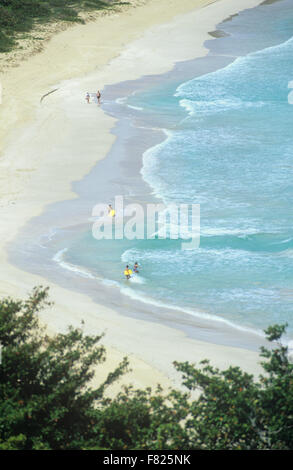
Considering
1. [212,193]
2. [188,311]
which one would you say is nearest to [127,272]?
[188,311]

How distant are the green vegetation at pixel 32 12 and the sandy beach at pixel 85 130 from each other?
3702 millimetres

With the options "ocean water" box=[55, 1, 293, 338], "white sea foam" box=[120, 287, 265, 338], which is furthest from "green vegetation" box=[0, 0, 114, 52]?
"white sea foam" box=[120, 287, 265, 338]

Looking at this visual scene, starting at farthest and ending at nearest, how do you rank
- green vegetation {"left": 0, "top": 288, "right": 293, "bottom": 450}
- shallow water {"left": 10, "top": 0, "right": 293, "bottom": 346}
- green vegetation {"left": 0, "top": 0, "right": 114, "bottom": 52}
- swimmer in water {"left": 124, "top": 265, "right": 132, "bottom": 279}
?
1. green vegetation {"left": 0, "top": 0, "right": 114, "bottom": 52}
2. swimmer in water {"left": 124, "top": 265, "right": 132, "bottom": 279}
3. shallow water {"left": 10, "top": 0, "right": 293, "bottom": 346}
4. green vegetation {"left": 0, "top": 288, "right": 293, "bottom": 450}

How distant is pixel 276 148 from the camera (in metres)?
40.9

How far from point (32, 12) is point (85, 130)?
34304mm

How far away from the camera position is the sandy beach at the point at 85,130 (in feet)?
67.6

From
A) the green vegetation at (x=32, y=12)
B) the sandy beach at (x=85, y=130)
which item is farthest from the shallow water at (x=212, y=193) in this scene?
the green vegetation at (x=32, y=12)

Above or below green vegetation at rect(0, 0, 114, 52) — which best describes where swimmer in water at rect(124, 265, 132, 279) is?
below

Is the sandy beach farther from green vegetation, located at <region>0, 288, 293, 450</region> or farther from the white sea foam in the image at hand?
green vegetation, located at <region>0, 288, 293, 450</region>

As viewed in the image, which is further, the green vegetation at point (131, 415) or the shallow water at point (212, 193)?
the shallow water at point (212, 193)
